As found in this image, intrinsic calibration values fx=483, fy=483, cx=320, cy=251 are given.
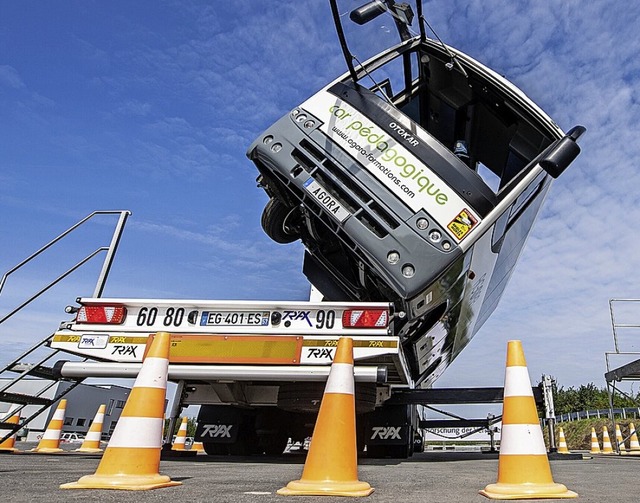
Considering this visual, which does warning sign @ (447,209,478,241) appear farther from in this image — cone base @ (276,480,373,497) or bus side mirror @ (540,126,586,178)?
cone base @ (276,480,373,497)

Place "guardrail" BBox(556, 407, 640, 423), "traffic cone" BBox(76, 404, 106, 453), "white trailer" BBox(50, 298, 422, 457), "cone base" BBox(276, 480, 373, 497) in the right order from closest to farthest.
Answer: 1. "cone base" BBox(276, 480, 373, 497)
2. "white trailer" BBox(50, 298, 422, 457)
3. "traffic cone" BBox(76, 404, 106, 453)
4. "guardrail" BBox(556, 407, 640, 423)

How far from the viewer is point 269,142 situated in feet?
14.6

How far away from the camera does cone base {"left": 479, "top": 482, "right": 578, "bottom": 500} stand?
81.3 inches

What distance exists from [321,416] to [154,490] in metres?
0.84

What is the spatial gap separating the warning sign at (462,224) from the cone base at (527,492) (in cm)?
194

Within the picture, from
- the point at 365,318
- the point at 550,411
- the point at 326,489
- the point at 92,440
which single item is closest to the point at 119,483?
the point at 326,489

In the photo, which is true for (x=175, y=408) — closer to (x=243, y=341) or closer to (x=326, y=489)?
(x=243, y=341)

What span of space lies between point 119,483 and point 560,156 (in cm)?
378

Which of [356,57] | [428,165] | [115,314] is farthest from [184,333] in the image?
[356,57]

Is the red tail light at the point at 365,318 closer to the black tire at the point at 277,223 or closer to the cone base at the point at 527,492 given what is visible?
the cone base at the point at 527,492

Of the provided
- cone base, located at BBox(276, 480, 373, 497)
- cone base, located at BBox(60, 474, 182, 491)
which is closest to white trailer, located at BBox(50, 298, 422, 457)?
cone base, located at BBox(276, 480, 373, 497)

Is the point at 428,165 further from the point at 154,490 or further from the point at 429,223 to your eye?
the point at 154,490

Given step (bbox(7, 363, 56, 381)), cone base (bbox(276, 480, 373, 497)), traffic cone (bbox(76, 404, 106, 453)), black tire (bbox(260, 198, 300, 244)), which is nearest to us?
cone base (bbox(276, 480, 373, 497))

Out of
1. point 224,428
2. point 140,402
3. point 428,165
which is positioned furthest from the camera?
point 224,428
